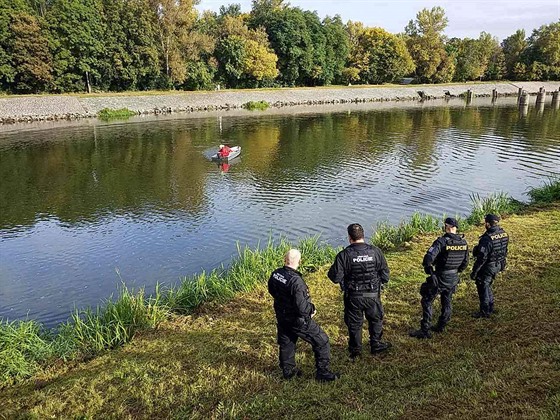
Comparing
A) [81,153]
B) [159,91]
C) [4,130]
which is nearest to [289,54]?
[159,91]

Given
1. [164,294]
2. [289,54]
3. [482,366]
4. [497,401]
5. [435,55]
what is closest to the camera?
[497,401]

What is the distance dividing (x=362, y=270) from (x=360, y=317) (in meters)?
0.94

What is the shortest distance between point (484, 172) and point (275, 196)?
544 inches

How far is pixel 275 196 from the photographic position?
2317 cm

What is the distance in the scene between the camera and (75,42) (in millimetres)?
64500

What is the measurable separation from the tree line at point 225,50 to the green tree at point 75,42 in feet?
0.47

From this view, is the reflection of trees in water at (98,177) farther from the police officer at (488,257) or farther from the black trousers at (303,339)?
the police officer at (488,257)

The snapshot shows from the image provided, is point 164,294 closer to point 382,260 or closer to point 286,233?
point 286,233

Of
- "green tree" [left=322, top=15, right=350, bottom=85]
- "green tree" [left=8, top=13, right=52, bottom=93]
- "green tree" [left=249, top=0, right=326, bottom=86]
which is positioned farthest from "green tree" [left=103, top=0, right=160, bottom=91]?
"green tree" [left=322, top=15, right=350, bottom=85]

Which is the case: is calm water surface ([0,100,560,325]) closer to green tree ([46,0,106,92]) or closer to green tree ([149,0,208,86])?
green tree ([46,0,106,92])

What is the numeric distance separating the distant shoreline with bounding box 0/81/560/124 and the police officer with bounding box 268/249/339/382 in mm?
55944

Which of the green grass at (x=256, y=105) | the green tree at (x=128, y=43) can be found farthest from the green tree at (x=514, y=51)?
the green tree at (x=128, y=43)

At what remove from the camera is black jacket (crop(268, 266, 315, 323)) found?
7.04 meters

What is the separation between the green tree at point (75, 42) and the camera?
64.1 metres
